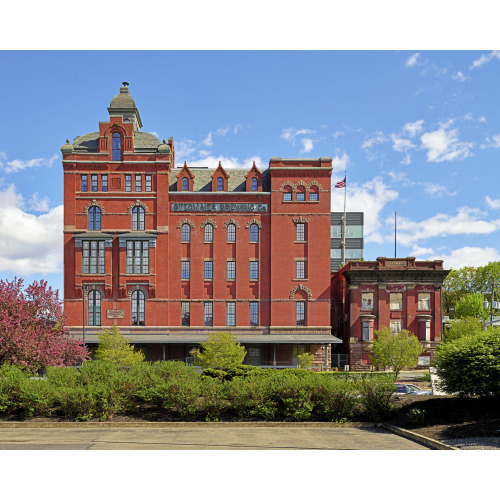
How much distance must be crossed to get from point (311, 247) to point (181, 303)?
14618 millimetres

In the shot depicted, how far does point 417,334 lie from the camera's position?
55.6 m

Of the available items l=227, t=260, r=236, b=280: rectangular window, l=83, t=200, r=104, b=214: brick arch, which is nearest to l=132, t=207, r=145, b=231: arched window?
l=83, t=200, r=104, b=214: brick arch

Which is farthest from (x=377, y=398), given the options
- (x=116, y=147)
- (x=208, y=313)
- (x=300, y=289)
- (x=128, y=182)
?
(x=116, y=147)

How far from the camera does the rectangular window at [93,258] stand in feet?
178

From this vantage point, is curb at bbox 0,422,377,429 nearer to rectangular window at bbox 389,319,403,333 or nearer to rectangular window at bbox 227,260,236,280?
rectangular window at bbox 227,260,236,280

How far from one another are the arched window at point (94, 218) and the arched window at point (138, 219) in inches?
139

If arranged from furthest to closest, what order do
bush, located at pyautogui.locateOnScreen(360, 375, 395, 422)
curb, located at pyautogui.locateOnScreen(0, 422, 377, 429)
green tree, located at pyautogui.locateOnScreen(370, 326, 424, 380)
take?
green tree, located at pyautogui.locateOnScreen(370, 326, 424, 380) → bush, located at pyautogui.locateOnScreen(360, 375, 395, 422) → curb, located at pyautogui.locateOnScreen(0, 422, 377, 429)

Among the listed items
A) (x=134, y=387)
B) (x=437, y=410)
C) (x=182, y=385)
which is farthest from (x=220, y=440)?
(x=437, y=410)

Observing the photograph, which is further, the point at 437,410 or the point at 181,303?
the point at 181,303

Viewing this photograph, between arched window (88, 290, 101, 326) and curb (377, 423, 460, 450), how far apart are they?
127ft

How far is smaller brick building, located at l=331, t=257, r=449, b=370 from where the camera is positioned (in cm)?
5547

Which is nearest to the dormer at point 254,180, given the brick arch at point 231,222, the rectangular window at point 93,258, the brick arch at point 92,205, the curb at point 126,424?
the brick arch at point 231,222

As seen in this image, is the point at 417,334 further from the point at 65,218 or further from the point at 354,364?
the point at 65,218

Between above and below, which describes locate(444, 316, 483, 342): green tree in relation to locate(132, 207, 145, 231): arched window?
below
